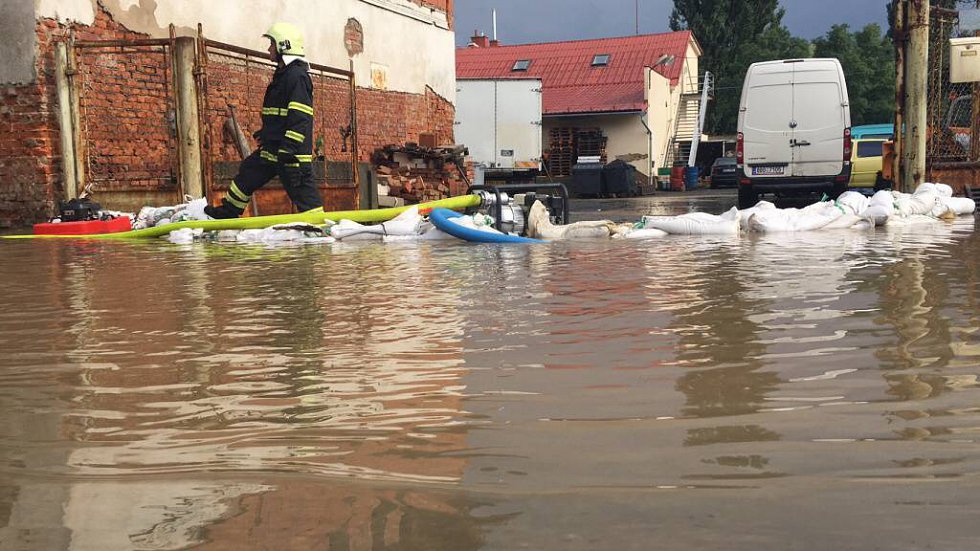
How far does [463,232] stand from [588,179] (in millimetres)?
20611

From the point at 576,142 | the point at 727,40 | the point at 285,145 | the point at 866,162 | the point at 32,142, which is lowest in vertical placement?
the point at 866,162

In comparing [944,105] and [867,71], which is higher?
[867,71]

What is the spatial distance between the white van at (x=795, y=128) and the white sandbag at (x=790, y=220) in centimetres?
672

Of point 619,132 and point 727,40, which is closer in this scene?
point 619,132

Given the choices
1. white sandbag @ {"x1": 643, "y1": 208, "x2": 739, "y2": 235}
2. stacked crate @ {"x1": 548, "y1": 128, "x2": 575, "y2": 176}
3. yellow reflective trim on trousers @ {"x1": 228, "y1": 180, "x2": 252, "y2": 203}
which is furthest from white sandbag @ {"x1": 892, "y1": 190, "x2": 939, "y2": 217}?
stacked crate @ {"x1": 548, "y1": 128, "x2": 575, "y2": 176}

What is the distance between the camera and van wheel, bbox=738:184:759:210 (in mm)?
16916

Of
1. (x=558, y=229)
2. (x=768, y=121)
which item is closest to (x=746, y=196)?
(x=768, y=121)

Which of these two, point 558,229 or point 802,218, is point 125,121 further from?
point 802,218

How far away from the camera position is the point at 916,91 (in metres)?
13.9

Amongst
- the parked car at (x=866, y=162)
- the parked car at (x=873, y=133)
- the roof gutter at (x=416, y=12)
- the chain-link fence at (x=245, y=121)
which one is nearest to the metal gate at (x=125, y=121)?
the chain-link fence at (x=245, y=121)

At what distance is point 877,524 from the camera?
1596 millimetres

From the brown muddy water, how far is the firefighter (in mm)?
5196

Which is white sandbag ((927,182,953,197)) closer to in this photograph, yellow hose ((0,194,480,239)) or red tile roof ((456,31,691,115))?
yellow hose ((0,194,480,239))

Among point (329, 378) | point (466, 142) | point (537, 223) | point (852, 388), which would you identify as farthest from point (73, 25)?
point (466, 142)
